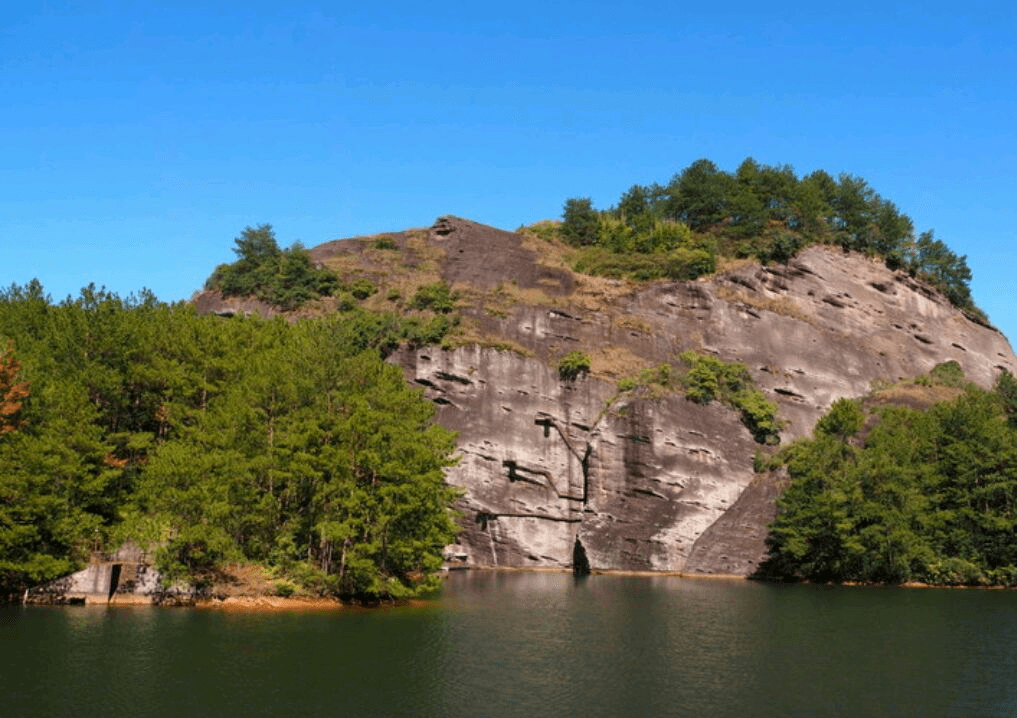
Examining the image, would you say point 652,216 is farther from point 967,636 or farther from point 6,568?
point 6,568

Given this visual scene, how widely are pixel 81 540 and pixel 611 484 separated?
4390cm

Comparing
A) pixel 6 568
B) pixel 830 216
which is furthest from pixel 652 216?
pixel 6 568

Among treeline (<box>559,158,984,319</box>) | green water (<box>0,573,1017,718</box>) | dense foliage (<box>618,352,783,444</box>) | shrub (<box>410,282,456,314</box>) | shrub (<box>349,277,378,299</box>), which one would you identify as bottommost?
green water (<box>0,573,1017,718</box>)

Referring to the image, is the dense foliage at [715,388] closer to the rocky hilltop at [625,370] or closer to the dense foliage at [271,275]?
the rocky hilltop at [625,370]

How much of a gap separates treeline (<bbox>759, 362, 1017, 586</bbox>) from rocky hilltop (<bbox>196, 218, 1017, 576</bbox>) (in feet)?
16.6

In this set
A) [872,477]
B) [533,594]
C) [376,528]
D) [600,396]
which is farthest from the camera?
[600,396]

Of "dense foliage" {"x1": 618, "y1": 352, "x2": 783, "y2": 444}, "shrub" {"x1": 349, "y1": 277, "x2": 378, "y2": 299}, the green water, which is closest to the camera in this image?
the green water

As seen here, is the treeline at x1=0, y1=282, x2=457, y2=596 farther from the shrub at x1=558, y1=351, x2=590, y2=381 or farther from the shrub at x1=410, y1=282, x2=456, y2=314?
the shrub at x1=410, y1=282, x2=456, y2=314

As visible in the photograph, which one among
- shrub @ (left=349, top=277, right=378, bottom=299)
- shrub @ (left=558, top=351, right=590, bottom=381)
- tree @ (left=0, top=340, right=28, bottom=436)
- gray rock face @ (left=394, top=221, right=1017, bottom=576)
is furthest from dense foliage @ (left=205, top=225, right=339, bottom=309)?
tree @ (left=0, top=340, right=28, bottom=436)

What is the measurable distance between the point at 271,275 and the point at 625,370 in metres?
40.1

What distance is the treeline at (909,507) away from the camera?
59781 mm

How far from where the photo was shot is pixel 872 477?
6169 centimetres

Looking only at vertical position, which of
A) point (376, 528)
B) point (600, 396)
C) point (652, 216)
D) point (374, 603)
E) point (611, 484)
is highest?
point (652, 216)

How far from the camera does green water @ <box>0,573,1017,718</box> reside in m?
22.1
